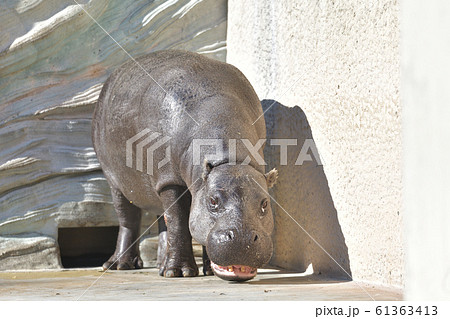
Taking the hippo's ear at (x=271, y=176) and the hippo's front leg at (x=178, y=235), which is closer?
the hippo's ear at (x=271, y=176)

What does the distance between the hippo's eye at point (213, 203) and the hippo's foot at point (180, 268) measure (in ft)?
2.41

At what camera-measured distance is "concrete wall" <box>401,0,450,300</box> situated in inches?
57.8

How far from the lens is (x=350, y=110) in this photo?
12.6 ft

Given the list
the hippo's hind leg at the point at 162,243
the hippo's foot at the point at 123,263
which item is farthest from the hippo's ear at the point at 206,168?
the hippo's foot at the point at 123,263

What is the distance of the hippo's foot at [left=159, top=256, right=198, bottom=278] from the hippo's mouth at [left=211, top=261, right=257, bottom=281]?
0.65 meters

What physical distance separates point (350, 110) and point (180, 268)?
155 cm

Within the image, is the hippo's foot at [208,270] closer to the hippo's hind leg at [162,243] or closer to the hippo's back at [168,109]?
the hippo's back at [168,109]

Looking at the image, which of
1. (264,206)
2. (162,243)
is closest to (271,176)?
(264,206)

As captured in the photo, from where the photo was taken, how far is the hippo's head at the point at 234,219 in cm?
355

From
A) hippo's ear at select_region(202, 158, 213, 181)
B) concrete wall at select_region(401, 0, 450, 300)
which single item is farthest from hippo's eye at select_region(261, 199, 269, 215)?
concrete wall at select_region(401, 0, 450, 300)

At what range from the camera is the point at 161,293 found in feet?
11.1

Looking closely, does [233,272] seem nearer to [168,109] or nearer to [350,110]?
[350,110]

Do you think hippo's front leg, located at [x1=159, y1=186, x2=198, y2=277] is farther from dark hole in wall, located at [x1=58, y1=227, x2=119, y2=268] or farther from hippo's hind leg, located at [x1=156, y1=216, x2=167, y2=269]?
dark hole in wall, located at [x1=58, y1=227, x2=119, y2=268]
